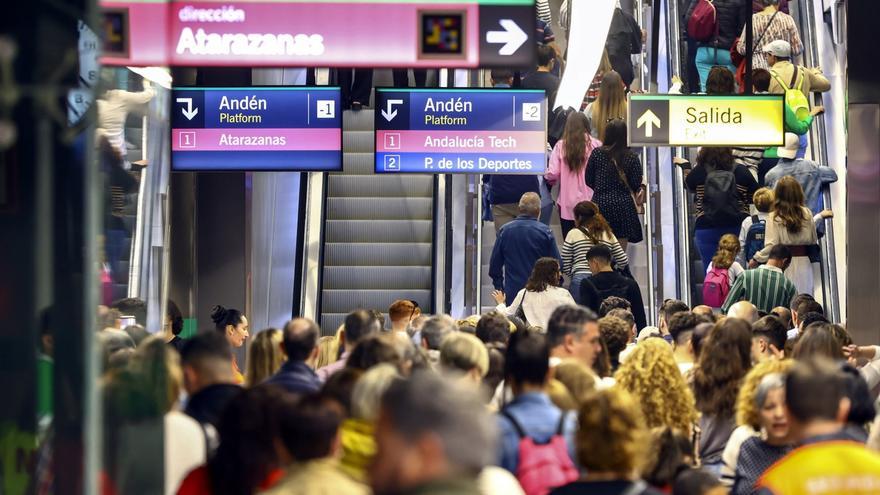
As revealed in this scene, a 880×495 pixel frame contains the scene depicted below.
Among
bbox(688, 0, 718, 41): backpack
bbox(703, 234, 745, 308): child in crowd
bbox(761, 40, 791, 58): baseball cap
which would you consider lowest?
bbox(703, 234, 745, 308): child in crowd

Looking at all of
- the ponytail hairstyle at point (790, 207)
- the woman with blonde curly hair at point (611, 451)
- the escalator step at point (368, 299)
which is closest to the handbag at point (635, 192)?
the ponytail hairstyle at point (790, 207)

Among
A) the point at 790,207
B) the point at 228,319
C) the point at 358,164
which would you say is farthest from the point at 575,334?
the point at 358,164

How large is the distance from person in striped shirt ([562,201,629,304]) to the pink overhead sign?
16.7 feet

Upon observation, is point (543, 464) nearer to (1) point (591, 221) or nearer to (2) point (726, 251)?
(1) point (591, 221)

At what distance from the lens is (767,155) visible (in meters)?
15.5

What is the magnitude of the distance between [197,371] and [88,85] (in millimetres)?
1788

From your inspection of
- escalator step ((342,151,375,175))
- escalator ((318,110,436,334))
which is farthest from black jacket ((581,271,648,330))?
escalator step ((342,151,375,175))

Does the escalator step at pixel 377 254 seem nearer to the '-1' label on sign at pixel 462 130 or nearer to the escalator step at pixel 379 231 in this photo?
the escalator step at pixel 379 231

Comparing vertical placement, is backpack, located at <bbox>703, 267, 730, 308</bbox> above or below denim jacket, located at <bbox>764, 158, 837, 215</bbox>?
below

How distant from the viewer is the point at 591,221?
13.1 m

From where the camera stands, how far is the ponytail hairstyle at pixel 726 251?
13383mm

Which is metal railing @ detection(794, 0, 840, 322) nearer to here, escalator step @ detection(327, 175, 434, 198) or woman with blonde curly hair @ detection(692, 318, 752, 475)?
escalator step @ detection(327, 175, 434, 198)

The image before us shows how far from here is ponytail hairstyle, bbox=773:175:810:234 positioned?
498 inches

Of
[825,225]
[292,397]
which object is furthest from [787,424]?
[825,225]
